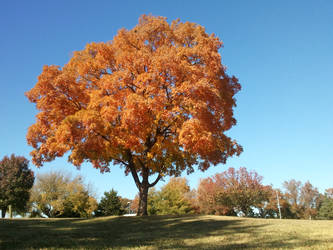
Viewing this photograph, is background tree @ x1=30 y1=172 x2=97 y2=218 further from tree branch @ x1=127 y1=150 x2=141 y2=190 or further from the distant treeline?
tree branch @ x1=127 y1=150 x2=141 y2=190

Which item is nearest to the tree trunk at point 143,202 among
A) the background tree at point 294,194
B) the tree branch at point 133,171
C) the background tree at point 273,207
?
the tree branch at point 133,171

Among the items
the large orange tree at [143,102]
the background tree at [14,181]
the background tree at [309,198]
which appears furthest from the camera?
the background tree at [309,198]

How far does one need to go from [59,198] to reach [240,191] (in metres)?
30.9

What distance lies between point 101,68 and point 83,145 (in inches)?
221

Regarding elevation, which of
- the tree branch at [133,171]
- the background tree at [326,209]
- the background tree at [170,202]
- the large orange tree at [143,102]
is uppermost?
the large orange tree at [143,102]

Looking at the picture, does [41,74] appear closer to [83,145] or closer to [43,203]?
[83,145]

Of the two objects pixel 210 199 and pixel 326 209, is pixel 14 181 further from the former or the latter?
pixel 326 209

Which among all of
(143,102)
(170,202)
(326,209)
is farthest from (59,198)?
(326,209)

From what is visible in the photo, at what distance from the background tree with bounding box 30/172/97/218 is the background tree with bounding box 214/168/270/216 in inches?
942

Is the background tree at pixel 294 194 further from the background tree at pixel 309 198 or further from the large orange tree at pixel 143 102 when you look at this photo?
the large orange tree at pixel 143 102

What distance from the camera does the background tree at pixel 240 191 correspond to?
5069 centimetres

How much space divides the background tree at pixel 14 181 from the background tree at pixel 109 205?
10034 mm

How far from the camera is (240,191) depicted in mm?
50594

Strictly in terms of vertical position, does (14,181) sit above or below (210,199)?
above
